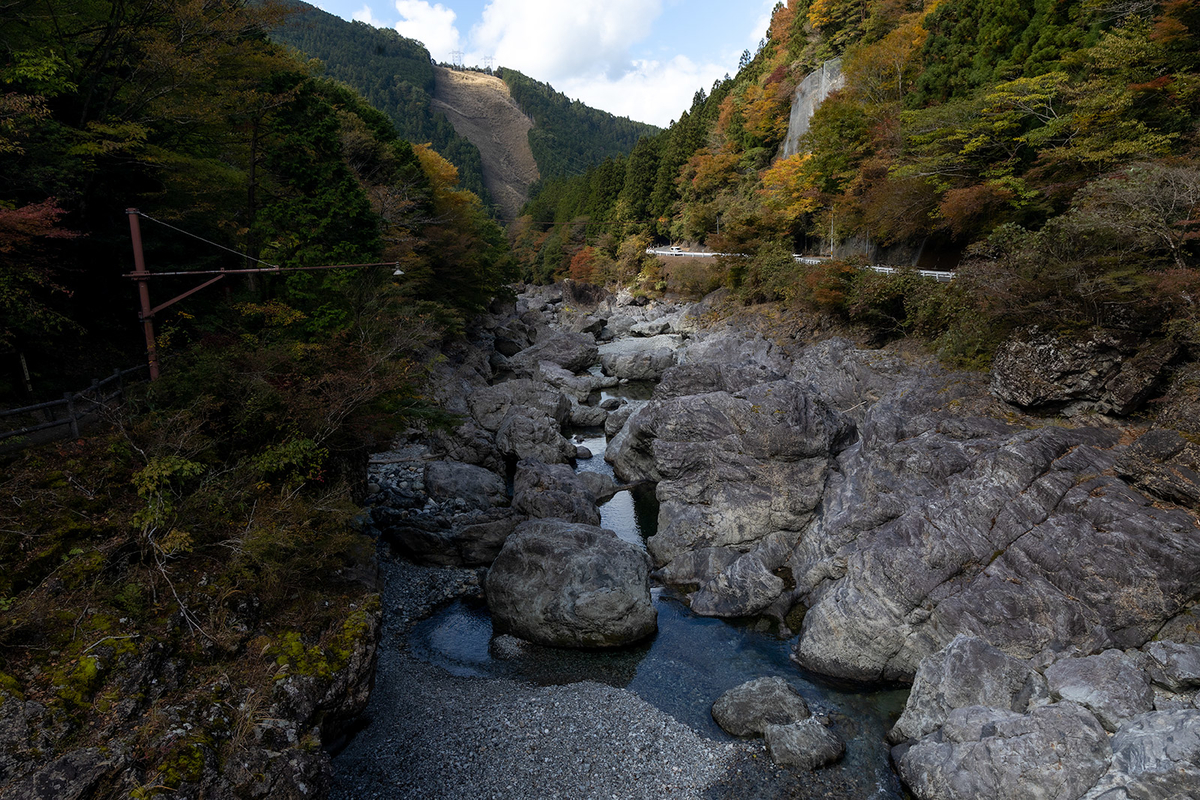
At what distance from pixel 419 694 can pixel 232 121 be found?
63.1ft

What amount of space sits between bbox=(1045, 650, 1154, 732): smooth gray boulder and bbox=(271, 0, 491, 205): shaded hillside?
122 m

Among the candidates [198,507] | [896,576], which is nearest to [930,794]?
[896,576]

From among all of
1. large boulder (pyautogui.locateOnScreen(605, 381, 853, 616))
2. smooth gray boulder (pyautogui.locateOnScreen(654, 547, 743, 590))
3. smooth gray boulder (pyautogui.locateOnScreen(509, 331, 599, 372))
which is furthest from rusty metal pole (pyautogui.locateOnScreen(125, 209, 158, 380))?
smooth gray boulder (pyautogui.locateOnScreen(509, 331, 599, 372))

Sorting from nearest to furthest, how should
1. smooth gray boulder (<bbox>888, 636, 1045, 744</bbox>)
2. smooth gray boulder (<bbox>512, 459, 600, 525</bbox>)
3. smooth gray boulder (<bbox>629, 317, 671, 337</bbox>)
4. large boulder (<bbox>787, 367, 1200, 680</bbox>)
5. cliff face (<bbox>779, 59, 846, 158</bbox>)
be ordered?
smooth gray boulder (<bbox>888, 636, 1045, 744</bbox>), large boulder (<bbox>787, 367, 1200, 680</bbox>), smooth gray boulder (<bbox>512, 459, 600, 525</bbox>), cliff face (<bbox>779, 59, 846, 158</bbox>), smooth gray boulder (<bbox>629, 317, 671, 337</bbox>)

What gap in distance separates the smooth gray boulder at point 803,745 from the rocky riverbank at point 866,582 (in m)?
0.27

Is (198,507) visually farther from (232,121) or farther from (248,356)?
(232,121)

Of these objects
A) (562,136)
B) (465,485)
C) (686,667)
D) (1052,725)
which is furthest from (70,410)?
(562,136)

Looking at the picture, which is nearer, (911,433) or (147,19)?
(147,19)

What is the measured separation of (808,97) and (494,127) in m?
160

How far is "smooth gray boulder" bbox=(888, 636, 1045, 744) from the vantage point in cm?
1052

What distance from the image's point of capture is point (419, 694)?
12.1 metres

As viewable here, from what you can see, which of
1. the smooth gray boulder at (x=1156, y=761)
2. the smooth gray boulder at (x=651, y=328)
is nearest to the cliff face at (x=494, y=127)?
the smooth gray boulder at (x=651, y=328)

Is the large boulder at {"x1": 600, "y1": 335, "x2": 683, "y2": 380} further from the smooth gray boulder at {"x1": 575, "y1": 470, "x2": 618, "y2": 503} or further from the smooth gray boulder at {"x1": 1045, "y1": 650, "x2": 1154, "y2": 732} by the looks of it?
the smooth gray boulder at {"x1": 1045, "y1": 650, "x2": 1154, "y2": 732}

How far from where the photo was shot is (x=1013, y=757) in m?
8.97
